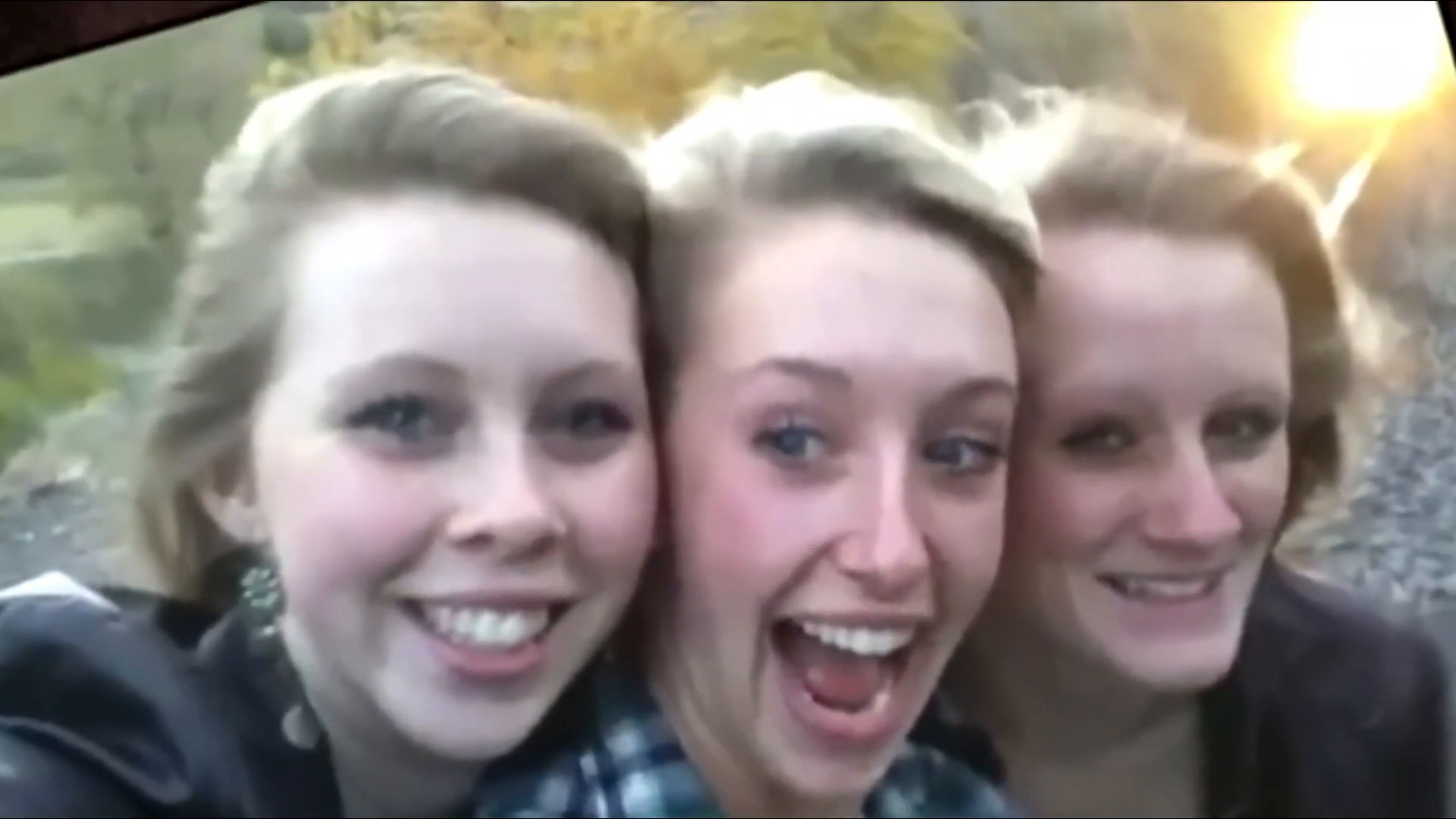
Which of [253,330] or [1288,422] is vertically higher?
[253,330]

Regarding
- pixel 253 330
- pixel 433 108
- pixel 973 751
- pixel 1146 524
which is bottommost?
pixel 973 751

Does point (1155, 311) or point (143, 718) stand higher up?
point (1155, 311)

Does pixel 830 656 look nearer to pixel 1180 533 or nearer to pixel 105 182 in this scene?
pixel 1180 533

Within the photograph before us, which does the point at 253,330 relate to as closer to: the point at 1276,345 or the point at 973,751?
the point at 973,751

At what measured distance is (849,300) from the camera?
1.01 metres

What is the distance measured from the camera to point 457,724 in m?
0.98

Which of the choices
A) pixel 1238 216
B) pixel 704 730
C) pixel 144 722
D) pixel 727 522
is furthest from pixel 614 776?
pixel 1238 216

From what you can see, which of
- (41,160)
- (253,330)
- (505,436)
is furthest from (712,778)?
(41,160)

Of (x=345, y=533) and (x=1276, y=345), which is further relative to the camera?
(x=1276, y=345)

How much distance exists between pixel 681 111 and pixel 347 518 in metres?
0.32

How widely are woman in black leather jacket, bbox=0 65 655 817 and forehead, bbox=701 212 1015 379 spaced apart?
0.29ft

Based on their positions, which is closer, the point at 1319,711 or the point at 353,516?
the point at 353,516

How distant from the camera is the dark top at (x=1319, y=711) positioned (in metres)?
1.06

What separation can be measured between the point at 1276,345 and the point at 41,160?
76 centimetres
